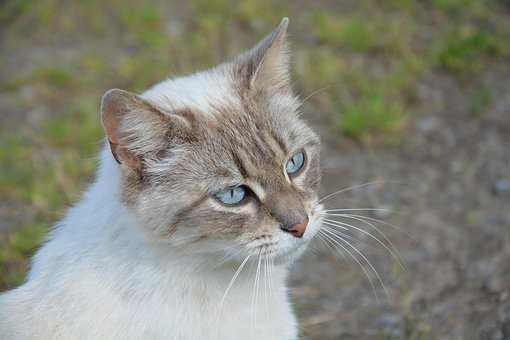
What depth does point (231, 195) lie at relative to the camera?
10.3ft

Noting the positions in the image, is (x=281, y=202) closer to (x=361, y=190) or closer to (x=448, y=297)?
(x=448, y=297)

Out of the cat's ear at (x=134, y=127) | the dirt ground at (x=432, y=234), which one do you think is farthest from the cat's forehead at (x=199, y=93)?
the dirt ground at (x=432, y=234)

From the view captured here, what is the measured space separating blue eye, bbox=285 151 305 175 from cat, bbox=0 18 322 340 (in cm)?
1

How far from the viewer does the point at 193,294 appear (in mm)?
3152

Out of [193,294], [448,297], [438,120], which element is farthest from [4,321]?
[438,120]

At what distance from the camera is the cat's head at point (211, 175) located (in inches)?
121

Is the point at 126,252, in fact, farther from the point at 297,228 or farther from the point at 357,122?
the point at 357,122

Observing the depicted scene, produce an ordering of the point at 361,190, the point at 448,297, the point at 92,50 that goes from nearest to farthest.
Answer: the point at 448,297 < the point at 361,190 < the point at 92,50

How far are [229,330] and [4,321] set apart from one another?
1028 millimetres

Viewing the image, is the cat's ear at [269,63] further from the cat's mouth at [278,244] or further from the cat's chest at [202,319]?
the cat's chest at [202,319]

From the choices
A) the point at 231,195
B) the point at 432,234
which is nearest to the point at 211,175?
the point at 231,195

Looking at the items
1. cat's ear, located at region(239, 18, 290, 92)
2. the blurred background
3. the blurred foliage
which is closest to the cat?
cat's ear, located at region(239, 18, 290, 92)

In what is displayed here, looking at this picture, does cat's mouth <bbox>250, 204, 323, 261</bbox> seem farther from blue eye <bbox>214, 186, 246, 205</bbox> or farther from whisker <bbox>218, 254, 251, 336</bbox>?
blue eye <bbox>214, 186, 246, 205</bbox>

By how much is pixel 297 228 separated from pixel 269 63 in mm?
908
